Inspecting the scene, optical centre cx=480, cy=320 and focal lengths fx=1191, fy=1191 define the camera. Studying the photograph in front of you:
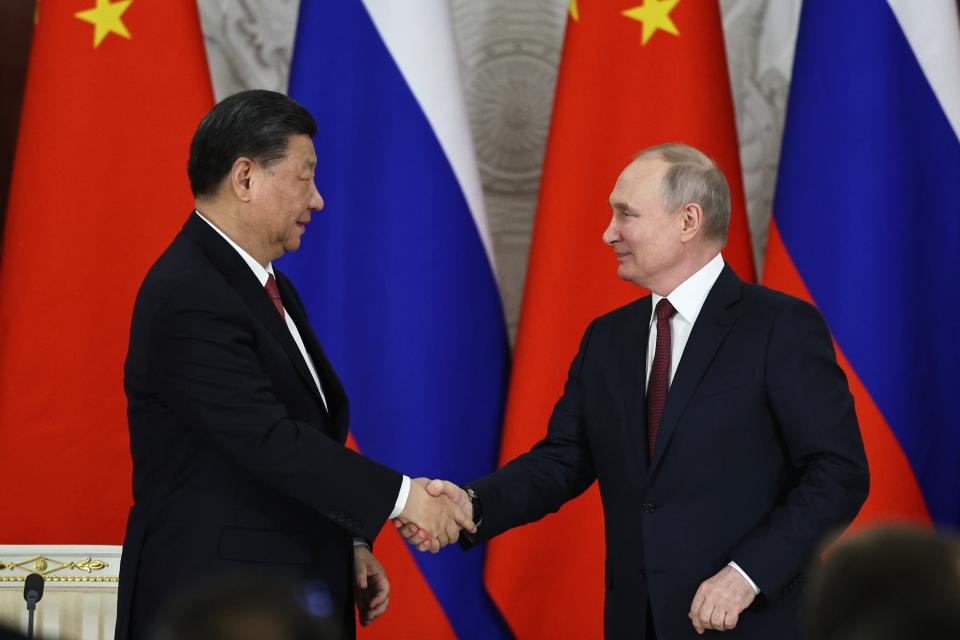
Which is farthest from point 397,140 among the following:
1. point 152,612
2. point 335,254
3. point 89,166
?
point 152,612

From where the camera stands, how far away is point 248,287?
2.46m

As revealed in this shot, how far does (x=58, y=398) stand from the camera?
3439mm

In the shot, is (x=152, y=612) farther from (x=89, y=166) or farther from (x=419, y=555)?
(x=89, y=166)

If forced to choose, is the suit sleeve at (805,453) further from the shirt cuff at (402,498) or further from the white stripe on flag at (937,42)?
the white stripe on flag at (937,42)

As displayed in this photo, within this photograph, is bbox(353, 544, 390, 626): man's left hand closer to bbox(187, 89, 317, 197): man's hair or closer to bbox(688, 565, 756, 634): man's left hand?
bbox(688, 565, 756, 634): man's left hand

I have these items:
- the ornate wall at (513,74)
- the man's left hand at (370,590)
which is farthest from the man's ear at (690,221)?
the ornate wall at (513,74)

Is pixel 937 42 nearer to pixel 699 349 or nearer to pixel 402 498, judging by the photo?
pixel 699 349

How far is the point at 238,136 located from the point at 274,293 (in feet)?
1.13

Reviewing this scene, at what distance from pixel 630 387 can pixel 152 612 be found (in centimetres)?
108

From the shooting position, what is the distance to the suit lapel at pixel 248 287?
2445 mm

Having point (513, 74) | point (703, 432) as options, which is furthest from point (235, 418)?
point (513, 74)

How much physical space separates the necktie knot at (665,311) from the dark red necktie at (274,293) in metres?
0.81

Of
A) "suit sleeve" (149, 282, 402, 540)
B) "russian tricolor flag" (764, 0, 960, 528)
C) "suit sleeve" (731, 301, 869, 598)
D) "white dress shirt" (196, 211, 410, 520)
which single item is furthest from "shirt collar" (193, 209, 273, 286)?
"russian tricolor flag" (764, 0, 960, 528)

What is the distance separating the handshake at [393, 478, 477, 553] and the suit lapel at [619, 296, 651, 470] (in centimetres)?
44
